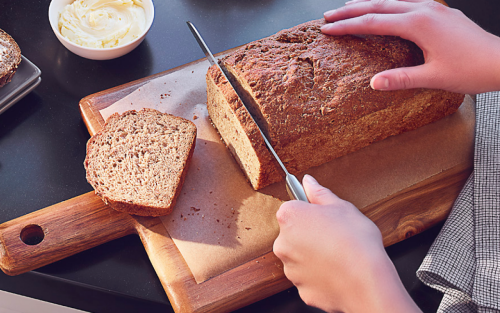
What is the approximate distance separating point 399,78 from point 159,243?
1.62 meters

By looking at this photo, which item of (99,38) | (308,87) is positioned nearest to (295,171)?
(308,87)

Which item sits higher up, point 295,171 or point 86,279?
point 295,171

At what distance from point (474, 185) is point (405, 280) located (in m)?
0.71

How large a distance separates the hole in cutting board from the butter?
1.15 metres

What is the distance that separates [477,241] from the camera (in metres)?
2.39

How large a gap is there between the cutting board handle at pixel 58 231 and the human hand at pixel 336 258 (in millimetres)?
1003

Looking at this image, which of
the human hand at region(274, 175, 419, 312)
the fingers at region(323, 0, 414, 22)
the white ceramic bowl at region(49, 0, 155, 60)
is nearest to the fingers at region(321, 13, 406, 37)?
the fingers at region(323, 0, 414, 22)

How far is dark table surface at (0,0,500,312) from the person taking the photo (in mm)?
2381

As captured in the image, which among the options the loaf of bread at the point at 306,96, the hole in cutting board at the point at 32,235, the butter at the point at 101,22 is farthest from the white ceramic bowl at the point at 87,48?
the hole in cutting board at the point at 32,235

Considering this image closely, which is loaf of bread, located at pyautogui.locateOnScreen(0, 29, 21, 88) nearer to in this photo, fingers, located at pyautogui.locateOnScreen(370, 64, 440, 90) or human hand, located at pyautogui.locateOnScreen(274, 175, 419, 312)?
human hand, located at pyautogui.locateOnScreen(274, 175, 419, 312)

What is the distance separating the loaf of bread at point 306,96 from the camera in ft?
7.61

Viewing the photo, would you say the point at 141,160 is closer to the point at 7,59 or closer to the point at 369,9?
the point at 7,59

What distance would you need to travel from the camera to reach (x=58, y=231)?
7.59 feet

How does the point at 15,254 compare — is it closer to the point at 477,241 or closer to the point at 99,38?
the point at 99,38
